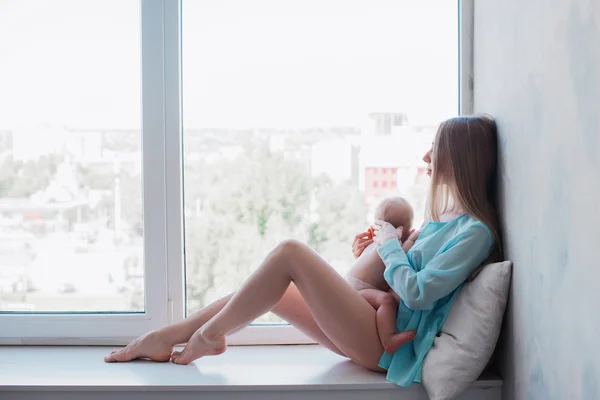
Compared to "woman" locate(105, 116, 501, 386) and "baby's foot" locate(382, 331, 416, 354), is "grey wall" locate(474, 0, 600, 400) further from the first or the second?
"baby's foot" locate(382, 331, 416, 354)

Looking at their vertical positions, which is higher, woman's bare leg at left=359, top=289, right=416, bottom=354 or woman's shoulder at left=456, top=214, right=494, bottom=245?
woman's shoulder at left=456, top=214, right=494, bottom=245

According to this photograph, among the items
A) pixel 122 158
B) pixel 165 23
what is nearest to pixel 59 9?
pixel 165 23

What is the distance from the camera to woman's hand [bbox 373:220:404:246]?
6.25 ft

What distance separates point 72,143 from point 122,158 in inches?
7.3

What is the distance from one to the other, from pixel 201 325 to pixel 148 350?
18 cm

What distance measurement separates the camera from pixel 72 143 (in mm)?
2227

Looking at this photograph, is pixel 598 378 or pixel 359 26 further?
pixel 359 26

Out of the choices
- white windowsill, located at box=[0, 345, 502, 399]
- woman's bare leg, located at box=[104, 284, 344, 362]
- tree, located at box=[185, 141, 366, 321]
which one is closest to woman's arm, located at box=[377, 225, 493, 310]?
white windowsill, located at box=[0, 345, 502, 399]

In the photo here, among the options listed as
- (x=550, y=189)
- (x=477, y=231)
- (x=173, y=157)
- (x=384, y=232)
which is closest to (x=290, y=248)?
(x=384, y=232)

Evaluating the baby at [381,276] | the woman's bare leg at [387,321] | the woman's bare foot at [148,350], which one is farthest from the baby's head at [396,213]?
the woman's bare foot at [148,350]

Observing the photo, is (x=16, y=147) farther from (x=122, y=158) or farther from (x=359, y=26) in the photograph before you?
(x=359, y=26)

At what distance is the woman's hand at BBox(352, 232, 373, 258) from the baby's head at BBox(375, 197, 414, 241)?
0.09 meters

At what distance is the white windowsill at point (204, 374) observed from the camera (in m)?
1.75

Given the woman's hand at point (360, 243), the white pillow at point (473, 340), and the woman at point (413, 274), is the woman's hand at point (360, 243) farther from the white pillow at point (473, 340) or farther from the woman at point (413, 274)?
the white pillow at point (473, 340)
